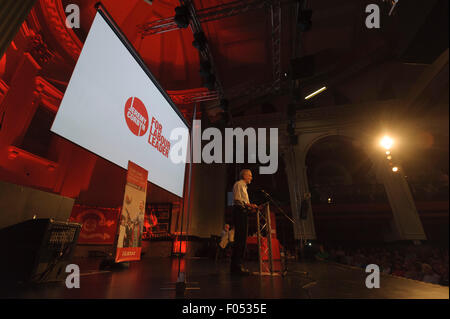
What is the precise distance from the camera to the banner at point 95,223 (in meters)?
7.97

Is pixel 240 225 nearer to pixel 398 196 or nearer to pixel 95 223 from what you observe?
pixel 95 223

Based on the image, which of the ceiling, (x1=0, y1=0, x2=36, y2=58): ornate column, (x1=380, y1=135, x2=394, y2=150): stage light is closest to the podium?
(x1=380, y1=135, x2=394, y2=150): stage light

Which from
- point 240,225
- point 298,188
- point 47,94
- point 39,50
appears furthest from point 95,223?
point 298,188

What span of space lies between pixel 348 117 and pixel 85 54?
993cm

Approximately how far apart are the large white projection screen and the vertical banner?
947mm

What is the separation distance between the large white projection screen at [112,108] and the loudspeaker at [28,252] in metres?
0.96

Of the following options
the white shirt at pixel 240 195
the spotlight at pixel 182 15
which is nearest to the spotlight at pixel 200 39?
the spotlight at pixel 182 15

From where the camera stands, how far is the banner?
7.97 m

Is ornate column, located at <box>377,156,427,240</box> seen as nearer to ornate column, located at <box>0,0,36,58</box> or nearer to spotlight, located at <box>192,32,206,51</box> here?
spotlight, located at <box>192,32,206,51</box>

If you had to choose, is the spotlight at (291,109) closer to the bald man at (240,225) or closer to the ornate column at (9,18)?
the bald man at (240,225)

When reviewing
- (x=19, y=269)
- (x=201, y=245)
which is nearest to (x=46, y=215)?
(x=19, y=269)

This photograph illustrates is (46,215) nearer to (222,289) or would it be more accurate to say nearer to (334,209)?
(222,289)

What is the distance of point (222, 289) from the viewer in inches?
74.5

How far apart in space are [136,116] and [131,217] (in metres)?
1.97
